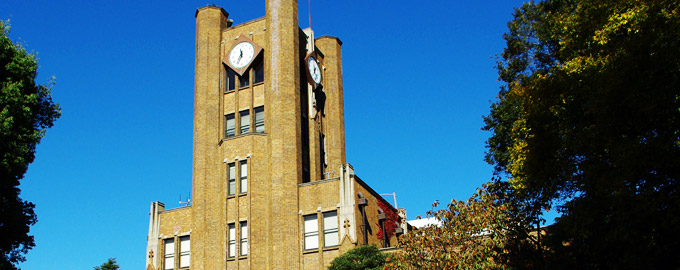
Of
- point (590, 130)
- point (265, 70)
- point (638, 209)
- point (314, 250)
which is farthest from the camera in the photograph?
point (265, 70)

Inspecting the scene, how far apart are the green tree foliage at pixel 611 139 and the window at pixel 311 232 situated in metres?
15.9

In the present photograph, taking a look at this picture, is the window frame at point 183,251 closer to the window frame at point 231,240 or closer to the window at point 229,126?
the window frame at point 231,240

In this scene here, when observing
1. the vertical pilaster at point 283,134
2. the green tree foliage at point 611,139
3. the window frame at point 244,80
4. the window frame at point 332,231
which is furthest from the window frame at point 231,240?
the green tree foliage at point 611,139

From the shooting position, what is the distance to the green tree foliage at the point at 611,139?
60.5 feet

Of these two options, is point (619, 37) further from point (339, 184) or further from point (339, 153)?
point (339, 153)

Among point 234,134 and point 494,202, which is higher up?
point 234,134

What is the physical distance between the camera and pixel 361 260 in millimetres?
32562

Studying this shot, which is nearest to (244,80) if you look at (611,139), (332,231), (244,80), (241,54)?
(244,80)

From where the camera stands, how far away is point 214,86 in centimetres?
4372

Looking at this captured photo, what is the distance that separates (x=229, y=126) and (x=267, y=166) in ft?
17.6

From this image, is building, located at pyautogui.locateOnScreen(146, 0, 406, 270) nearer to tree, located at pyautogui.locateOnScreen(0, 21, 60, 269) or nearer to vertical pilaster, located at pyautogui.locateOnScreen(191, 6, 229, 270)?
vertical pilaster, located at pyautogui.locateOnScreen(191, 6, 229, 270)

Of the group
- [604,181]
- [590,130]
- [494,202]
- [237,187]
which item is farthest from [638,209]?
[237,187]

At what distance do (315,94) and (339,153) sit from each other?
4.24 meters

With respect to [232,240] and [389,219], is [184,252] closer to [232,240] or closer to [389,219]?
[232,240]
